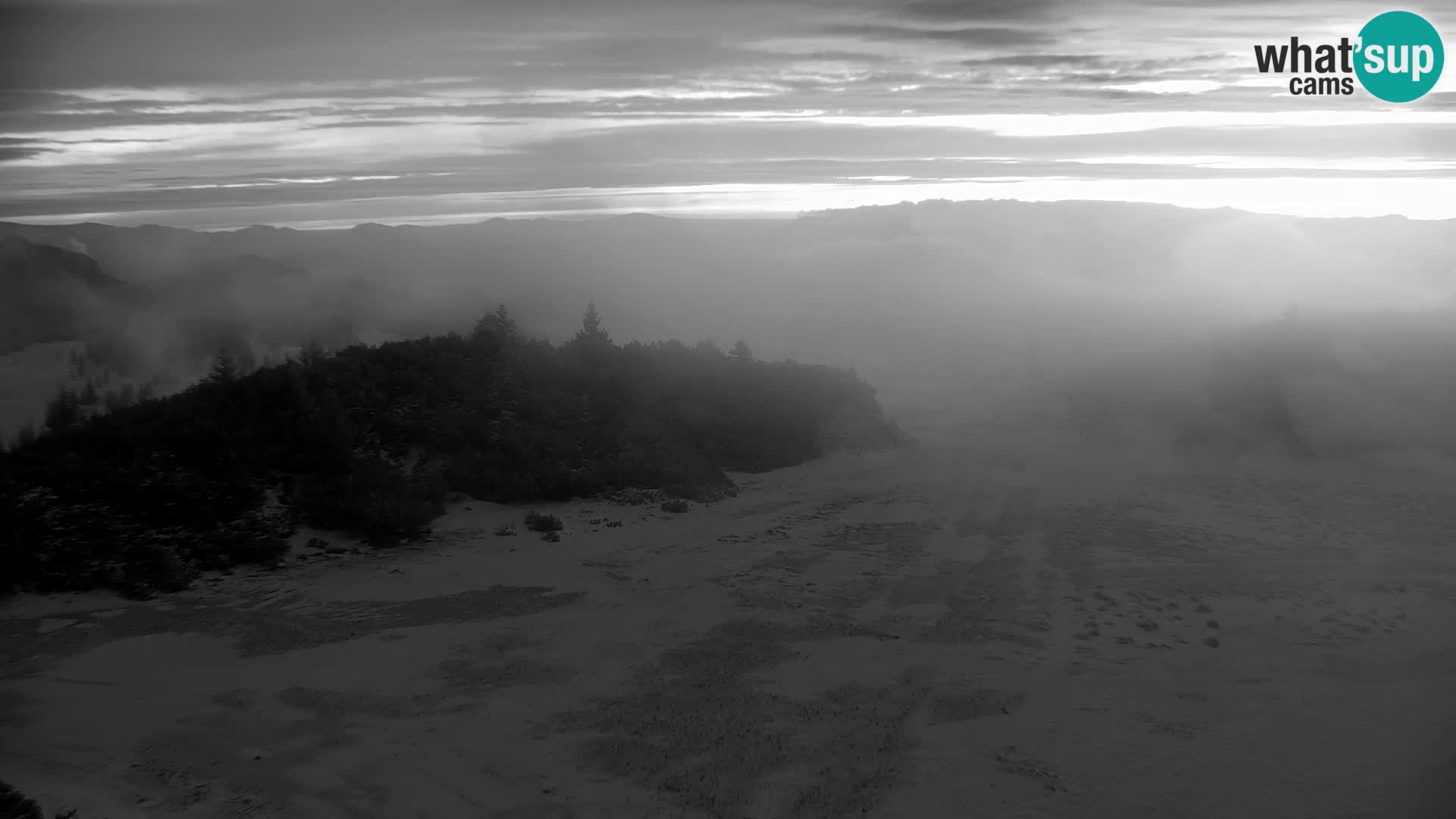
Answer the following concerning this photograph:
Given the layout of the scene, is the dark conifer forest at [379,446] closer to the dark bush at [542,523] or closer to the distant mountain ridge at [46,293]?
the dark bush at [542,523]

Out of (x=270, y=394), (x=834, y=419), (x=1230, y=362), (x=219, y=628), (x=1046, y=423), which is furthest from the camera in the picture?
(x=1230, y=362)

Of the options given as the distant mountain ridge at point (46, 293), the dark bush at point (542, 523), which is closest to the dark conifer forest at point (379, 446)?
the dark bush at point (542, 523)

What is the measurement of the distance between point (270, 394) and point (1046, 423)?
51.8 ft

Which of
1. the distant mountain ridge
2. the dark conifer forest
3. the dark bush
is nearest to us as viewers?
the dark conifer forest

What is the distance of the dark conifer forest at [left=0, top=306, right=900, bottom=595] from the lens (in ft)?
37.1

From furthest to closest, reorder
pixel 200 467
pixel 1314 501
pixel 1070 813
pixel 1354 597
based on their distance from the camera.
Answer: pixel 1314 501, pixel 200 467, pixel 1354 597, pixel 1070 813

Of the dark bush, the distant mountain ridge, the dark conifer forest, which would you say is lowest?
the dark bush

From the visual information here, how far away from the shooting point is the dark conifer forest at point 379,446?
11305mm

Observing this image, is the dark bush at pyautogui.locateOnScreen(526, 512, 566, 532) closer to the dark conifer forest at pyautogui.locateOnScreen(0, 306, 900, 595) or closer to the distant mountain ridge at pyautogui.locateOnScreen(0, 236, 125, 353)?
the dark conifer forest at pyautogui.locateOnScreen(0, 306, 900, 595)

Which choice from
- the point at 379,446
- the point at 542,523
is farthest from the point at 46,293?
the point at 542,523

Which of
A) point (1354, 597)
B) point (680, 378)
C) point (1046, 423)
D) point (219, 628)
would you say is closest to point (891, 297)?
point (1046, 423)

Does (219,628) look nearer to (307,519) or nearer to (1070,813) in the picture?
(307,519)

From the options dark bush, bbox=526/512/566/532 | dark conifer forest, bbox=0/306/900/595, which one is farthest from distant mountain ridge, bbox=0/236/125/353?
dark bush, bbox=526/512/566/532

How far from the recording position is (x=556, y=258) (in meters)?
69.2
